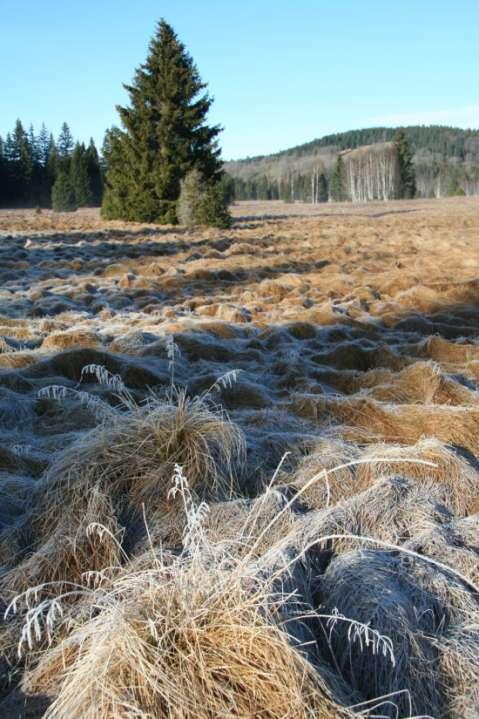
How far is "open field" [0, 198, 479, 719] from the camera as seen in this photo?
6.20ft

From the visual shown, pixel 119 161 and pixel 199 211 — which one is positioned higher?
pixel 119 161

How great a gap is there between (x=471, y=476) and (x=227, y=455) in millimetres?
1507

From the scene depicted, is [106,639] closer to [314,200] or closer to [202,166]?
[202,166]

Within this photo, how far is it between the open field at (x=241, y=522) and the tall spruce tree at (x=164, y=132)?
2052cm

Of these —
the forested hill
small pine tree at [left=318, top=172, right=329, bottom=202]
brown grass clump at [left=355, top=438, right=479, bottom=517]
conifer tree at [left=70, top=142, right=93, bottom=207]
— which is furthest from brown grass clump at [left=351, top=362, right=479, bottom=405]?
the forested hill

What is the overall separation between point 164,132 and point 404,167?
5189 cm

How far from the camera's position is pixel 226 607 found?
1980 millimetres

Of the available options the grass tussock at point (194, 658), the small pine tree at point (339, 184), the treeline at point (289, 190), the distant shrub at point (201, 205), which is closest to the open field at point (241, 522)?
the grass tussock at point (194, 658)

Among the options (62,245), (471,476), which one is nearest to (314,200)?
(62,245)

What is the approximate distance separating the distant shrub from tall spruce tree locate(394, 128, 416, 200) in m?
52.2

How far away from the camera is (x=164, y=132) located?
89.4ft

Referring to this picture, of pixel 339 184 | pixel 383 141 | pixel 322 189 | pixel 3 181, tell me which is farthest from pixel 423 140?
pixel 3 181

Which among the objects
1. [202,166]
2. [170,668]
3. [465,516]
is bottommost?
[465,516]

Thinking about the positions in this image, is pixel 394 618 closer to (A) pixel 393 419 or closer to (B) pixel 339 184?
(A) pixel 393 419
